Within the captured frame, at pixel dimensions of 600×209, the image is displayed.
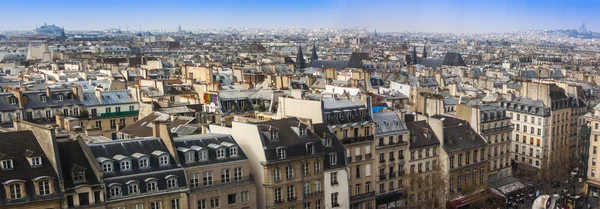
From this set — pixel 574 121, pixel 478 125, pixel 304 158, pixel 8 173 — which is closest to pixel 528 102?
pixel 574 121

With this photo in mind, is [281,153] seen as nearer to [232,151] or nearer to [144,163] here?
[232,151]

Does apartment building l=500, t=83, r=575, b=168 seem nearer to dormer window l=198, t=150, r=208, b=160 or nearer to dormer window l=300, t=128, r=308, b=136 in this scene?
dormer window l=300, t=128, r=308, b=136

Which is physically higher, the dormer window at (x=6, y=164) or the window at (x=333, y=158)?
the dormer window at (x=6, y=164)

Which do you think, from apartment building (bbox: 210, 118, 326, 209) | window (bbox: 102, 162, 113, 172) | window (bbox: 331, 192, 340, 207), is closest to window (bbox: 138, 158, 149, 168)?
window (bbox: 102, 162, 113, 172)

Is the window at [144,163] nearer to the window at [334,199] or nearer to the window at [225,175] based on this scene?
the window at [225,175]

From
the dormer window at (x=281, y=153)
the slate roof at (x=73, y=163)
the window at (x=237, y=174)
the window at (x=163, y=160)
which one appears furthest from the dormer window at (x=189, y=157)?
A: the slate roof at (x=73, y=163)

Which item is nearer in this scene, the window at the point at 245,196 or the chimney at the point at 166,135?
the chimney at the point at 166,135

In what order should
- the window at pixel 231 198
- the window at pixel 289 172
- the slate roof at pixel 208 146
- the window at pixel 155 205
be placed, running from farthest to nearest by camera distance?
the window at pixel 289 172 < the window at pixel 231 198 < the slate roof at pixel 208 146 < the window at pixel 155 205
